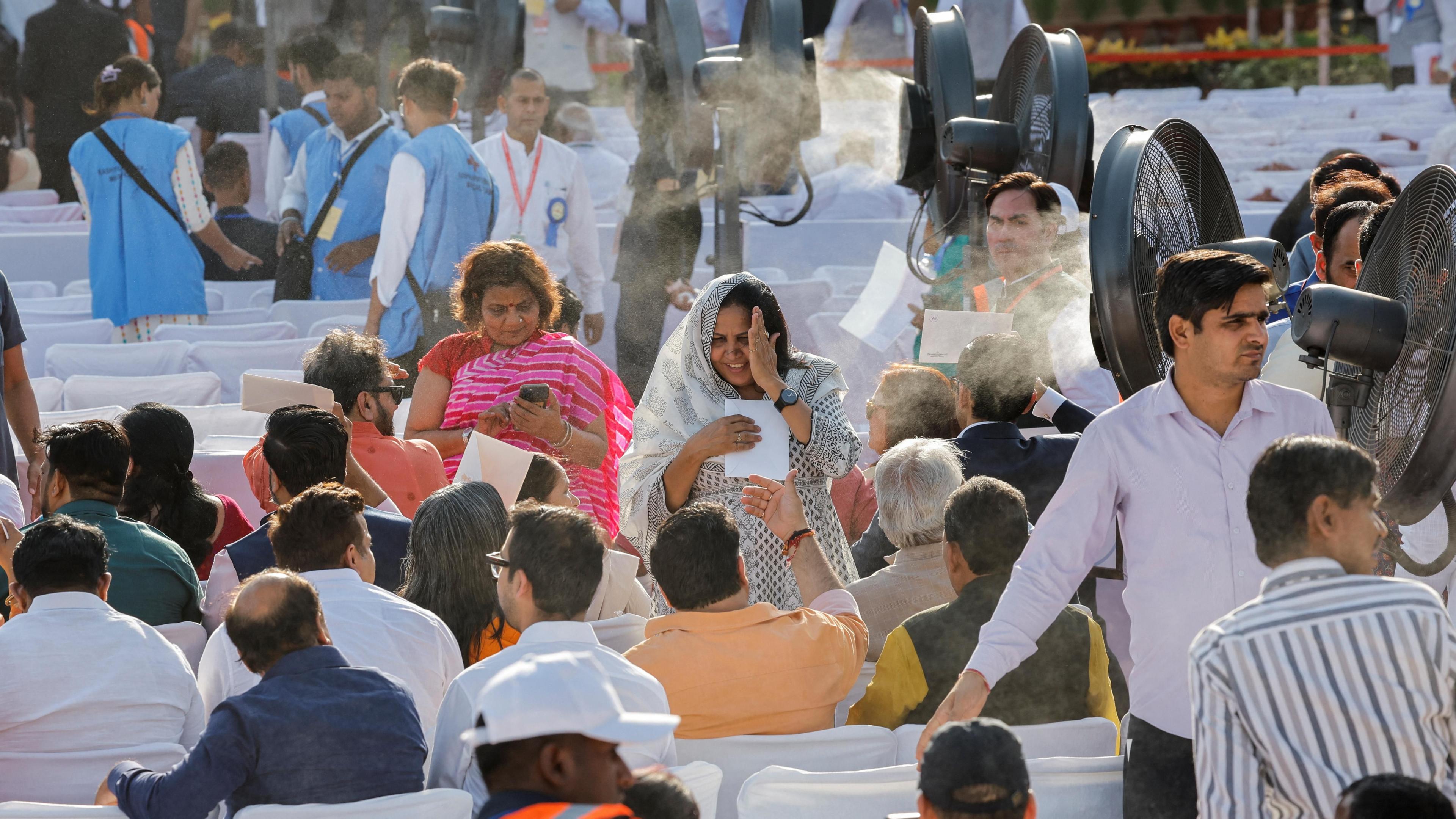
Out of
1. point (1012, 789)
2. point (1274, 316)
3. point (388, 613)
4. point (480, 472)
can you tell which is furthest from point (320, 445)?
point (1274, 316)

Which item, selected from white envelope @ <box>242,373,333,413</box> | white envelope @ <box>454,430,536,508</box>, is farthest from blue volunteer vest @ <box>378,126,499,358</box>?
white envelope @ <box>454,430,536,508</box>

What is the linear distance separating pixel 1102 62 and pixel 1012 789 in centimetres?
1642

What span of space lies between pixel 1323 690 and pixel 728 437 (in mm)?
1724

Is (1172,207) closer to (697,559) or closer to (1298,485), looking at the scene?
(697,559)

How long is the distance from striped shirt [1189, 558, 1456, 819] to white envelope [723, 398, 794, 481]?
1557mm

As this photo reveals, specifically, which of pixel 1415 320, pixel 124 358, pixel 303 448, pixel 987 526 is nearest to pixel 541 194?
pixel 124 358

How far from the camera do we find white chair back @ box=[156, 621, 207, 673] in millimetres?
3172

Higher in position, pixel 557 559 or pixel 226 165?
pixel 226 165

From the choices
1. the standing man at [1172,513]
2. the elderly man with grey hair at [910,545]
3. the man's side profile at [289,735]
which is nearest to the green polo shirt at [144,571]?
the man's side profile at [289,735]

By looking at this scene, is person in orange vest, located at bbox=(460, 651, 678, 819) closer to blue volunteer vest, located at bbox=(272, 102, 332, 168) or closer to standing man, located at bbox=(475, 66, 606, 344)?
standing man, located at bbox=(475, 66, 606, 344)

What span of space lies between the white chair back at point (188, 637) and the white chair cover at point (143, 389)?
9.23 feet

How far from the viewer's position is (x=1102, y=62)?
1720 cm

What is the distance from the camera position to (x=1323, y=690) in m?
1.98

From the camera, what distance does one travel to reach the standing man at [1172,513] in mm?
2506
